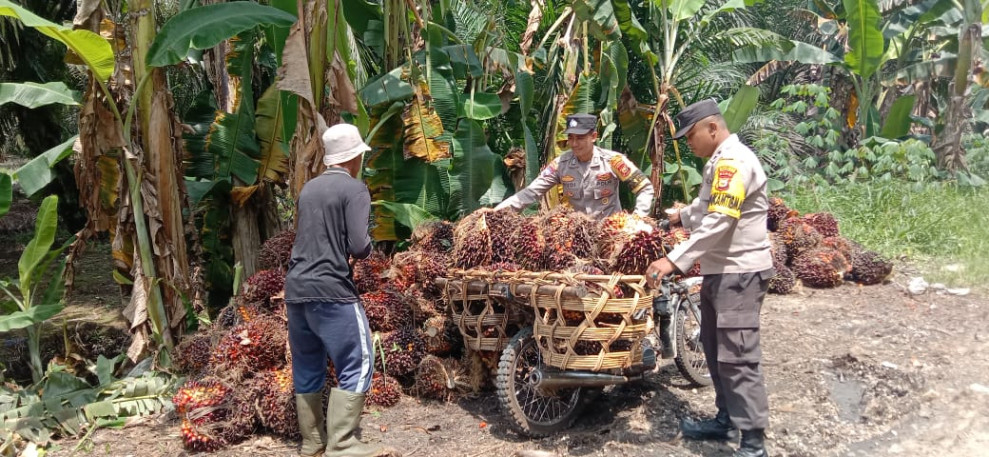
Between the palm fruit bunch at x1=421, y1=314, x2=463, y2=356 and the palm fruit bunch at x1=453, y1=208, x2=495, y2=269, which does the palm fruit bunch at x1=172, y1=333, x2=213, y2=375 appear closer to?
the palm fruit bunch at x1=421, y1=314, x2=463, y2=356

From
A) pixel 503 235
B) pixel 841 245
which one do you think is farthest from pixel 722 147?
pixel 841 245

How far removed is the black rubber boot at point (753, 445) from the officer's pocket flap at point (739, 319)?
21.9 inches

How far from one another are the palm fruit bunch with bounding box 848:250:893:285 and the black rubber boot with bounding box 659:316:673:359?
4.59 metres

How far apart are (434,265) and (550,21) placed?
530cm

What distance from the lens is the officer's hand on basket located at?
12.1 ft

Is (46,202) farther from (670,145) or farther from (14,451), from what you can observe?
(670,145)

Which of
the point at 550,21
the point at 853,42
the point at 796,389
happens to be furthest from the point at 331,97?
the point at 853,42

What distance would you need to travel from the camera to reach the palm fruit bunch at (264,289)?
5.16 metres

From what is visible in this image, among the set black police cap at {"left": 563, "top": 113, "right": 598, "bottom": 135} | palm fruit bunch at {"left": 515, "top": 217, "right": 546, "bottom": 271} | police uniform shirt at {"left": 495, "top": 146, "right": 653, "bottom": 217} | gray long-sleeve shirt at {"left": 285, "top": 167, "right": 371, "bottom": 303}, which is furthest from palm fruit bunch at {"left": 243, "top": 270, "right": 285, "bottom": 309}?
black police cap at {"left": 563, "top": 113, "right": 598, "bottom": 135}

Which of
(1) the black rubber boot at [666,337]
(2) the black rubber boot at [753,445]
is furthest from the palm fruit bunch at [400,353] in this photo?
(2) the black rubber boot at [753,445]

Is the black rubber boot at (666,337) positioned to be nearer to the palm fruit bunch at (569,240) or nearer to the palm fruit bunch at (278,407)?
the palm fruit bunch at (569,240)

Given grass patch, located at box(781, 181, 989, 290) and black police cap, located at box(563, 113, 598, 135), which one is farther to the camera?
grass patch, located at box(781, 181, 989, 290)

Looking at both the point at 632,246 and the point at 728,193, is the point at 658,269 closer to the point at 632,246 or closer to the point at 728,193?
the point at 632,246

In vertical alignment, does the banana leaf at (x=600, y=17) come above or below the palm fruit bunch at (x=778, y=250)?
above
